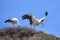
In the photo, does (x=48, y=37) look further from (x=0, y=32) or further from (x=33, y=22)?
(x=0, y=32)

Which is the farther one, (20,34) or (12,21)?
(12,21)

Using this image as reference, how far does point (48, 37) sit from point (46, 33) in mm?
470

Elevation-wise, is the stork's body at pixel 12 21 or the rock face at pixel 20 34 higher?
the stork's body at pixel 12 21

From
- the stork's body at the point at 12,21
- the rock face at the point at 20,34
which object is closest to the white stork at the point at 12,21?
the stork's body at the point at 12,21

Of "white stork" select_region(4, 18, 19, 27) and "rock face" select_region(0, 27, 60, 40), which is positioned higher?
"white stork" select_region(4, 18, 19, 27)

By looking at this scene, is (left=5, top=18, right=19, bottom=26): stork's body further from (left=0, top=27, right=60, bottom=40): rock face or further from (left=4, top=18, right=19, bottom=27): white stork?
(left=0, top=27, right=60, bottom=40): rock face

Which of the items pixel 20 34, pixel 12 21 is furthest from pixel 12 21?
pixel 20 34

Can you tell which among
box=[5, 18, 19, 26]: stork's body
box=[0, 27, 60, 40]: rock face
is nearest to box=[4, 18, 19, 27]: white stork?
box=[5, 18, 19, 26]: stork's body

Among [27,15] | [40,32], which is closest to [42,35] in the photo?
[40,32]

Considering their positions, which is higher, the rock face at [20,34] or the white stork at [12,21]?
the white stork at [12,21]

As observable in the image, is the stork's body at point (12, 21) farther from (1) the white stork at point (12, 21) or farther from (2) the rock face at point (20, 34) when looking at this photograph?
(2) the rock face at point (20, 34)

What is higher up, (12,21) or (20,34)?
(12,21)

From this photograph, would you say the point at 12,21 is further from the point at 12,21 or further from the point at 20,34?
the point at 20,34

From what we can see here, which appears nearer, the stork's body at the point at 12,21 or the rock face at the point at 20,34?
the rock face at the point at 20,34
